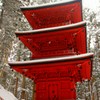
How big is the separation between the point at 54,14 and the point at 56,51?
3.21 meters

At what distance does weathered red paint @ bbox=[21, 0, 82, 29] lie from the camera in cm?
1495

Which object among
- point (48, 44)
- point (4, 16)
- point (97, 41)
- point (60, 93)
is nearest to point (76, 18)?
point (48, 44)

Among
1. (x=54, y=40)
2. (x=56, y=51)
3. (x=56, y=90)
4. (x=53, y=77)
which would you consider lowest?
(x=56, y=90)

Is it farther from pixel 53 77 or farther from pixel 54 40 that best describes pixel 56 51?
pixel 53 77

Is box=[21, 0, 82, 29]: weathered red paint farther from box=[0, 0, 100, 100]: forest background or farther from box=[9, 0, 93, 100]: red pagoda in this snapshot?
box=[0, 0, 100, 100]: forest background

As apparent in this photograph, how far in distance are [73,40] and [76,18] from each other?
2.58 metres

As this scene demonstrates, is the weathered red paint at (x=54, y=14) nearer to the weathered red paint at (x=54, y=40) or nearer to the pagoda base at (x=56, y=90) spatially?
the weathered red paint at (x=54, y=40)

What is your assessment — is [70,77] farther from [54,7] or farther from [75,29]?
[54,7]

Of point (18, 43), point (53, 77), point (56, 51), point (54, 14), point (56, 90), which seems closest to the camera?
point (56, 90)

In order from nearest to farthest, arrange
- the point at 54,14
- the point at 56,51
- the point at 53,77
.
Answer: the point at 53,77
the point at 56,51
the point at 54,14

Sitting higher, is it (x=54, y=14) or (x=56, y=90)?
(x=54, y=14)

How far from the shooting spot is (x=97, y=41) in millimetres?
34438

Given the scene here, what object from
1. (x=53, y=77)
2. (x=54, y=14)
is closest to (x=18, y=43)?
(x=54, y=14)

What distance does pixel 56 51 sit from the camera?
14547mm
